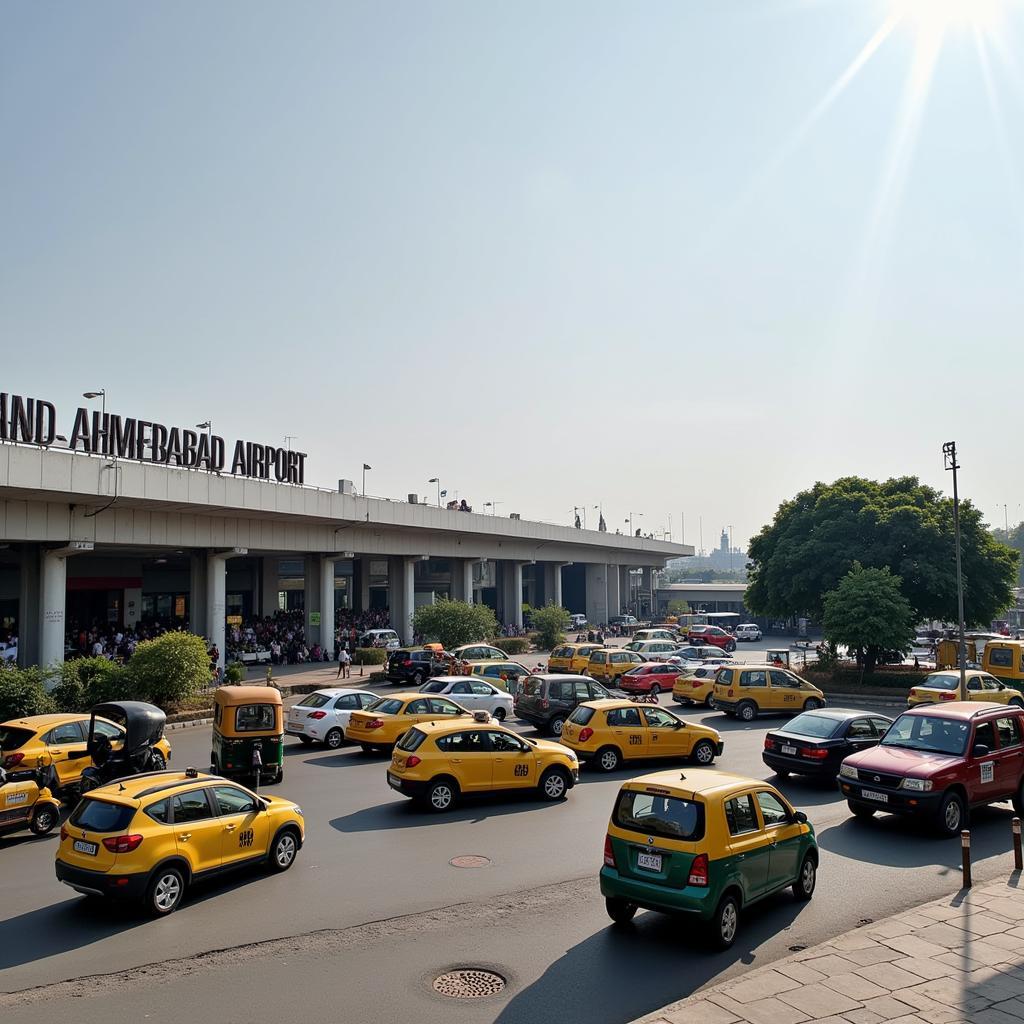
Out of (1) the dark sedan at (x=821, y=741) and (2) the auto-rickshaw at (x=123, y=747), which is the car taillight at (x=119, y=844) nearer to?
(2) the auto-rickshaw at (x=123, y=747)

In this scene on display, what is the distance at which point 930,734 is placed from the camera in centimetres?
1466

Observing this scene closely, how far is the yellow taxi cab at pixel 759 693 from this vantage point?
27.0 metres

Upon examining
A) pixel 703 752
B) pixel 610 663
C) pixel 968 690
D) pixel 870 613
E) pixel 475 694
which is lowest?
pixel 703 752

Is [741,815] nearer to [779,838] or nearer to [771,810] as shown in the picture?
[771,810]

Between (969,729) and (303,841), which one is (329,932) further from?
(969,729)

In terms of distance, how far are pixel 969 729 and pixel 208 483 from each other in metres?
28.3

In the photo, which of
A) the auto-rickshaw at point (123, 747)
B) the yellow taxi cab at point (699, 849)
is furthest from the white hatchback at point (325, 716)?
the yellow taxi cab at point (699, 849)

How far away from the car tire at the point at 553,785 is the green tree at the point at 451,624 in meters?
28.2

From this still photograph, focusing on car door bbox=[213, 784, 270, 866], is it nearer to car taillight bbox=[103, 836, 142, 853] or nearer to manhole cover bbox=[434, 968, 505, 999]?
car taillight bbox=[103, 836, 142, 853]

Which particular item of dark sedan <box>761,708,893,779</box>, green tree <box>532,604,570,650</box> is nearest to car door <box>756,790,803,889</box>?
dark sedan <box>761,708,893,779</box>

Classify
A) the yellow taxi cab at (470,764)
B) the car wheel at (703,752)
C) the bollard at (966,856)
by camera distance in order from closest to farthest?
the bollard at (966,856) → the yellow taxi cab at (470,764) → the car wheel at (703,752)

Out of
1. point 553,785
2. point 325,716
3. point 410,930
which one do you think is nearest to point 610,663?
point 325,716

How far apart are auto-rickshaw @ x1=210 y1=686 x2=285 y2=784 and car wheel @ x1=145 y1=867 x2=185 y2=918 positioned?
6.17m

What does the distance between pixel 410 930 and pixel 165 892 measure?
9.40ft
